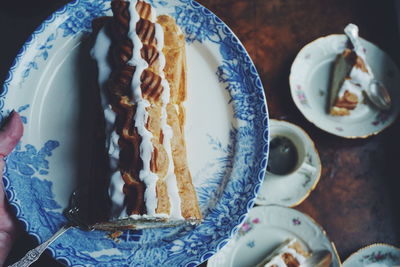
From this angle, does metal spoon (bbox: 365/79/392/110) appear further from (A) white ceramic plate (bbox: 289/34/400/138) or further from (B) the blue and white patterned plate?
(B) the blue and white patterned plate

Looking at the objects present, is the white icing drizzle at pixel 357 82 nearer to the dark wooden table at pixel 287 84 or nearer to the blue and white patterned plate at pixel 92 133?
the dark wooden table at pixel 287 84

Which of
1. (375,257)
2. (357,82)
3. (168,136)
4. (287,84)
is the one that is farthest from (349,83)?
(168,136)

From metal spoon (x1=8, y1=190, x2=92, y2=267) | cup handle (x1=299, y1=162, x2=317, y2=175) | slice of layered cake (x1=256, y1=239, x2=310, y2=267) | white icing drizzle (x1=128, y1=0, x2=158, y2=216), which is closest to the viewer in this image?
white icing drizzle (x1=128, y1=0, x2=158, y2=216)

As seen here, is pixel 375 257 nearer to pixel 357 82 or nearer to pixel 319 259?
pixel 319 259

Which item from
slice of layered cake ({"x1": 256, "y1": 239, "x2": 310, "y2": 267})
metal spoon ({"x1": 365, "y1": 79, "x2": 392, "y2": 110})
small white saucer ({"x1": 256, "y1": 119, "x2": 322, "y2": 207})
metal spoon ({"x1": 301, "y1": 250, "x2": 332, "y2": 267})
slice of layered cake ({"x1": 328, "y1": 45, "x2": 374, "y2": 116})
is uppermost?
slice of layered cake ({"x1": 328, "y1": 45, "x2": 374, "y2": 116})

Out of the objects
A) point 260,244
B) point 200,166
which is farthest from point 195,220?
point 260,244

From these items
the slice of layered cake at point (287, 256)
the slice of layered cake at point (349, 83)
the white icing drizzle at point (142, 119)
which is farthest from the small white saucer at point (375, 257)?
the white icing drizzle at point (142, 119)

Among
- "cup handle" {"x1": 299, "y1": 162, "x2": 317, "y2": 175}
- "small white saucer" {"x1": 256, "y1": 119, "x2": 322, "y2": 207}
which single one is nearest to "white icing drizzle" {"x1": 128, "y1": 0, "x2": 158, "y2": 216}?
"small white saucer" {"x1": 256, "y1": 119, "x2": 322, "y2": 207}
